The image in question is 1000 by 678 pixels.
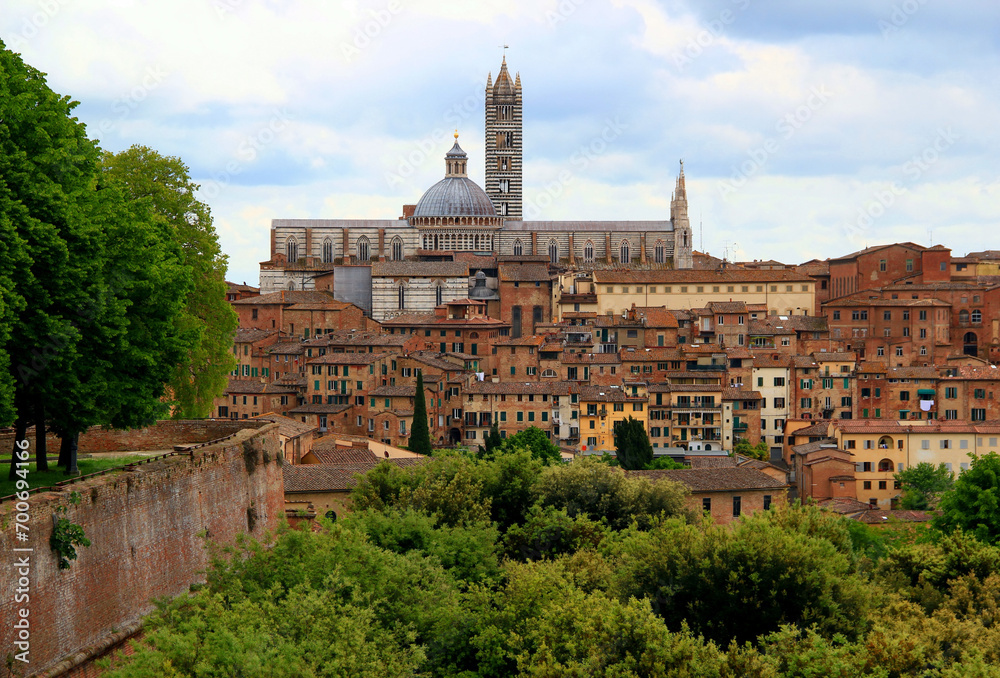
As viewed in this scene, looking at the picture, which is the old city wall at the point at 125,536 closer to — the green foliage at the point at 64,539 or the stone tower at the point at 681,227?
the green foliage at the point at 64,539

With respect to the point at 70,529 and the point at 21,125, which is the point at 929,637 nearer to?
the point at 70,529

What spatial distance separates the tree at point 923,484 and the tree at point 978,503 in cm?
1441

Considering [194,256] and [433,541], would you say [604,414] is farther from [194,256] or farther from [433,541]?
[433,541]

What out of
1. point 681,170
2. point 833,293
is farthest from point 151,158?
point 681,170

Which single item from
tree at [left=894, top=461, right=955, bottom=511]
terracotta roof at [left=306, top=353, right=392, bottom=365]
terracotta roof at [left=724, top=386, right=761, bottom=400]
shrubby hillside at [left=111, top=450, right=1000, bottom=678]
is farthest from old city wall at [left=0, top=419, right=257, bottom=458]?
terracotta roof at [left=724, top=386, right=761, bottom=400]

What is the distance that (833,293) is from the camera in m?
83.8

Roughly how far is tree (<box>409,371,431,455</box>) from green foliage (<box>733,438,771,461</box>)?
47.8 feet

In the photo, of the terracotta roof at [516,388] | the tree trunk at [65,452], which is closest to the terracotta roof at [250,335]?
the terracotta roof at [516,388]

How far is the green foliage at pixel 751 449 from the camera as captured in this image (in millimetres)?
59250

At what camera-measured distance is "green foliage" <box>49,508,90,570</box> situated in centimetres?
1552

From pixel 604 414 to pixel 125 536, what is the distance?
43.4 metres

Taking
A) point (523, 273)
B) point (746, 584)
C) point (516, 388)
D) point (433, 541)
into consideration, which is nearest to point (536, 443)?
point (516, 388)

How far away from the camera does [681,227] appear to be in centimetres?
9556

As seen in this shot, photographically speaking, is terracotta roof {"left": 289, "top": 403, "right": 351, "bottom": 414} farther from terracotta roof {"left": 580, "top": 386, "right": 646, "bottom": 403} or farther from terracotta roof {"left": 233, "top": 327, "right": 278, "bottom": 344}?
terracotta roof {"left": 580, "top": 386, "right": 646, "bottom": 403}
